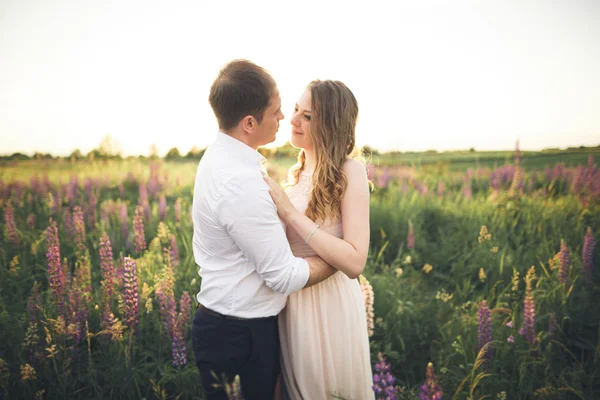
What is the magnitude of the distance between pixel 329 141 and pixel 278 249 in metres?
0.89

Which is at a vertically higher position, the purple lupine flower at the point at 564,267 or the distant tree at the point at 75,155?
the distant tree at the point at 75,155

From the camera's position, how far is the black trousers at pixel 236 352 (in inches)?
84.9

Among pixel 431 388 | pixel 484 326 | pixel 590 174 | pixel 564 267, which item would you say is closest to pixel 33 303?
pixel 431 388

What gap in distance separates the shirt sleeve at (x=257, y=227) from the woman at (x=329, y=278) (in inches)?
15.0

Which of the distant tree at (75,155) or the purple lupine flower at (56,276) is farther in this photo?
the distant tree at (75,155)

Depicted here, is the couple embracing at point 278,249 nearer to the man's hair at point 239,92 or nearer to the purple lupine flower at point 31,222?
the man's hair at point 239,92

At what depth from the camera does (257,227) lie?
196 cm

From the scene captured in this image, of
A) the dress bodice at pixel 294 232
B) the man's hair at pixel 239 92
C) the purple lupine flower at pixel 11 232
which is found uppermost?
the man's hair at pixel 239 92

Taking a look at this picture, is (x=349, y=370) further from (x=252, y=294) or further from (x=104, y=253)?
(x=104, y=253)

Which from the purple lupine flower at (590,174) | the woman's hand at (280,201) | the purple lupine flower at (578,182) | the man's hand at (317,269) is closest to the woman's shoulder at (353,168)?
the woman's hand at (280,201)

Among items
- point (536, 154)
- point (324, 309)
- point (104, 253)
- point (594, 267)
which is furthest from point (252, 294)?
point (536, 154)

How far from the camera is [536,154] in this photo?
696 centimetres

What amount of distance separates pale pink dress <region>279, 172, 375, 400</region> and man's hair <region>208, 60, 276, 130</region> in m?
0.73

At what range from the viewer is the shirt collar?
7.01ft
